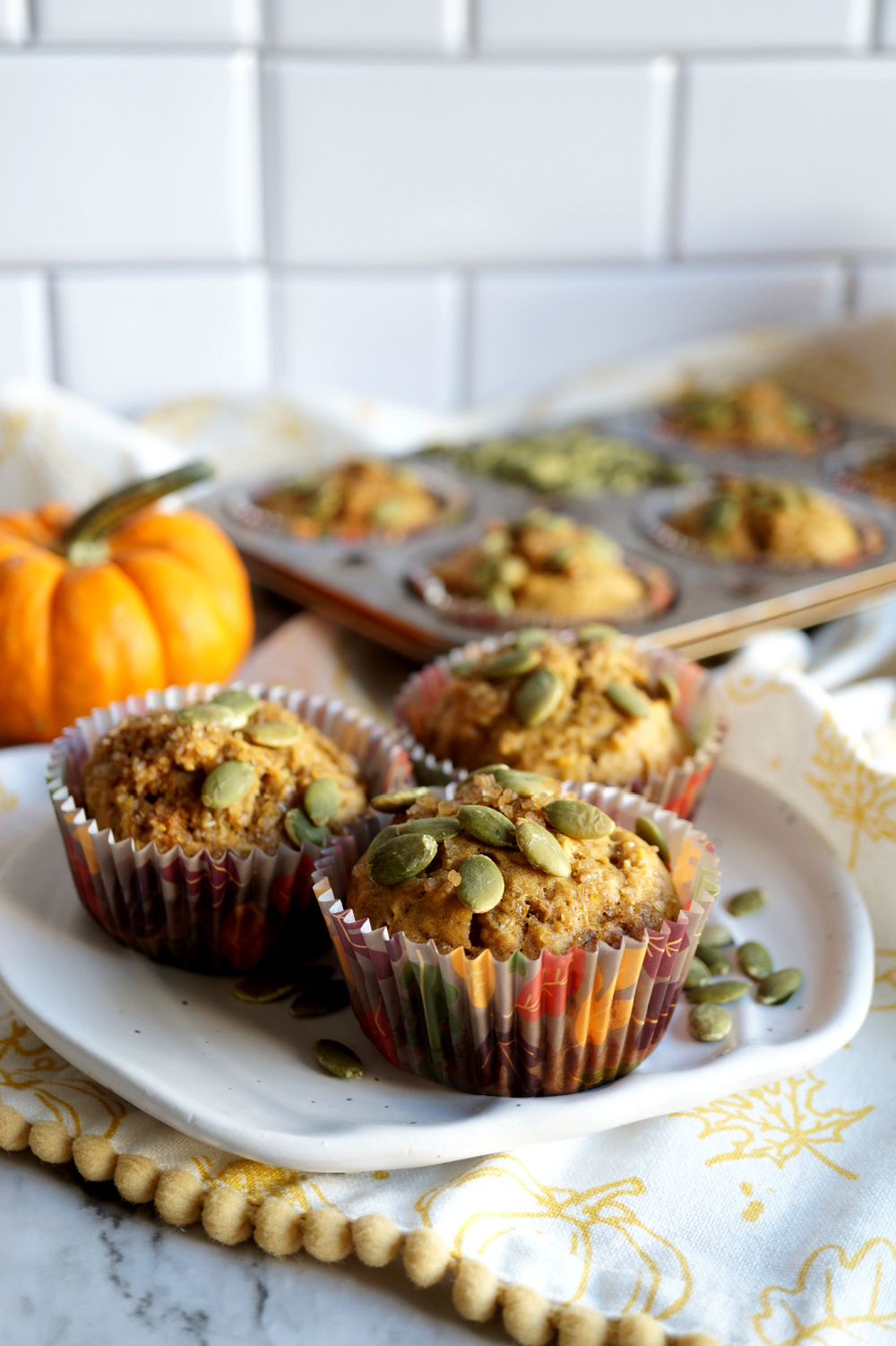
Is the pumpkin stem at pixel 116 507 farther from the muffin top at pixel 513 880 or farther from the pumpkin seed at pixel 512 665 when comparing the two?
the muffin top at pixel 513 880

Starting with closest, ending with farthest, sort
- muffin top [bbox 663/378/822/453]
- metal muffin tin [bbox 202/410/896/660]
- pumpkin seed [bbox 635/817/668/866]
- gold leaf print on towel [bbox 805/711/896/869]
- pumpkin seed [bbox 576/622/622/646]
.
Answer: pumpkin seed [bbox 635/817/668/866] < gold leaf print on towel [bbox 805/711/896/869] < pumpkin seed [bbox 576/622/622/646] < metal muffin tin [bbox 202/410/896/660] < muffin top [bbox 663/378/822/453]

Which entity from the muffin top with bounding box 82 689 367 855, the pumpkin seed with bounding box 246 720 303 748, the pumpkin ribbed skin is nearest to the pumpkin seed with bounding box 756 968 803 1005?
the muffin top with bounding box 82 689 367 855

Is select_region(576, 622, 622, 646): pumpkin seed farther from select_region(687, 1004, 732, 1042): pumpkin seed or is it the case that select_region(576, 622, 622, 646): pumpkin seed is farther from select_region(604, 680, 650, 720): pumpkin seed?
select_region(687, 1004, 732, 1042): pumpkin seed

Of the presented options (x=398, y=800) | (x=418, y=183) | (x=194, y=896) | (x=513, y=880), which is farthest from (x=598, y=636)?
(x=418, y=183)

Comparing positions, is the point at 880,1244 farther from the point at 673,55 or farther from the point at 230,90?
the point at 673,55

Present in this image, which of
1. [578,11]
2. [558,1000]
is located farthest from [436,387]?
[558,1000]
